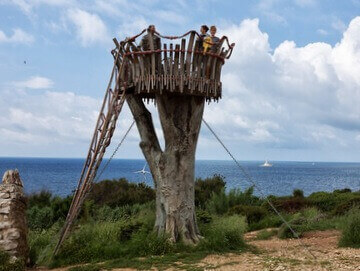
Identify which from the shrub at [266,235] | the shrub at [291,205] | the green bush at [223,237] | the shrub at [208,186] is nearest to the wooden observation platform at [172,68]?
the green bush at [223,237]

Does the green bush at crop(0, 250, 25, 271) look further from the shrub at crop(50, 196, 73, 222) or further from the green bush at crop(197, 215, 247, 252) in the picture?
the shrub at crop(50, 196, 73, 222)

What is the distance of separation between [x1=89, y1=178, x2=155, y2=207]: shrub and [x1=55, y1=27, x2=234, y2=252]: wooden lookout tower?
→ 9675 mm

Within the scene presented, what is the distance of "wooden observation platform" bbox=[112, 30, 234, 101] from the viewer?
32.2 feet

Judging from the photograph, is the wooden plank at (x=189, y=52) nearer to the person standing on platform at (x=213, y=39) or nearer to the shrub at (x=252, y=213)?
the person standing on platform at (x=213, y=39)

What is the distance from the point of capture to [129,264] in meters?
8.55

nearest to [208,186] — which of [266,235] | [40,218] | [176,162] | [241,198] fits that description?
[241,198]

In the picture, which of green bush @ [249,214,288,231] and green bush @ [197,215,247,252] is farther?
green bush @ [249,214,288,231]

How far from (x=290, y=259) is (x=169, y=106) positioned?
180 inches

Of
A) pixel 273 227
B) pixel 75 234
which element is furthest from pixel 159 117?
pixel 273 227

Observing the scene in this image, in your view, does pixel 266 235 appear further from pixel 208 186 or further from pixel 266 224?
pixel 208 186

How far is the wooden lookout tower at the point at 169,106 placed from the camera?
9883 mm

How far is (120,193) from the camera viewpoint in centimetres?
2067

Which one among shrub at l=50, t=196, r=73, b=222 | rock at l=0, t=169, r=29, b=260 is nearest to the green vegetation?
rock at l=0, t=169, r=29, b=260

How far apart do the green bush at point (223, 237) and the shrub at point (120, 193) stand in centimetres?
957
